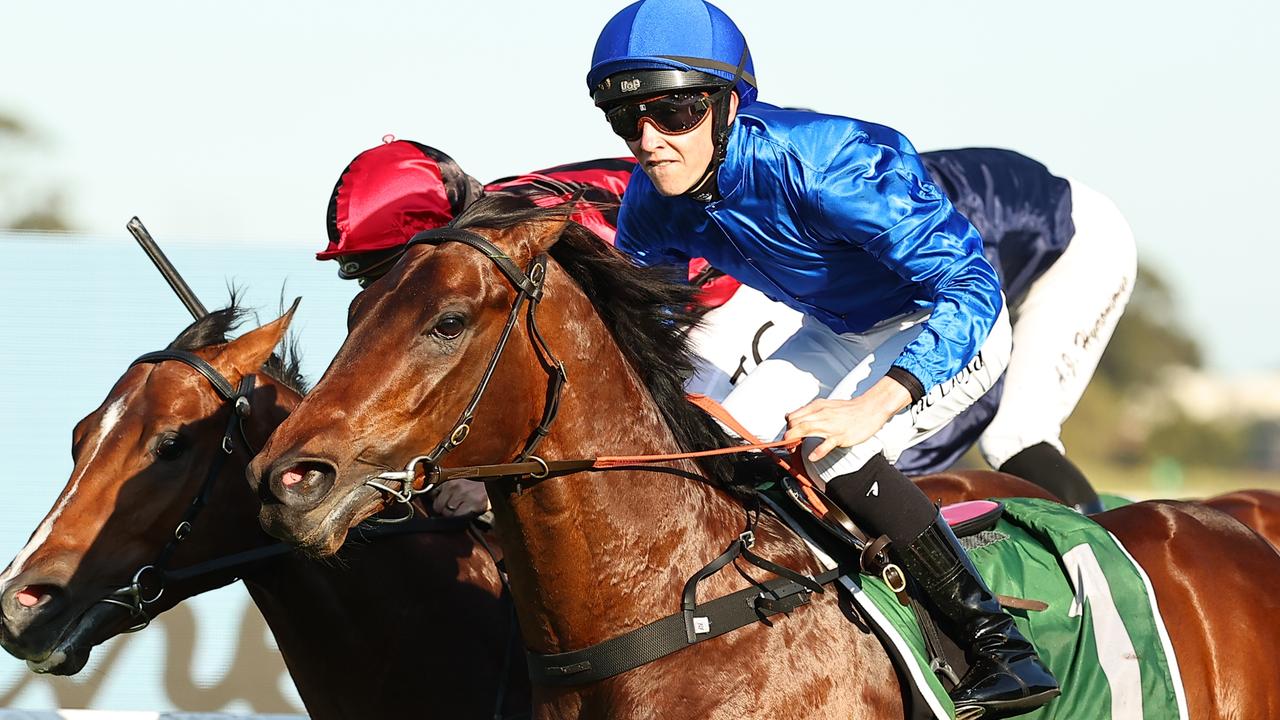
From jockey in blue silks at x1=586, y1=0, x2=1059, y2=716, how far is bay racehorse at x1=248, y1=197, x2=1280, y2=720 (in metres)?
0.19

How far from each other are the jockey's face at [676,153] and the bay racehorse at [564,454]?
8.4 inches

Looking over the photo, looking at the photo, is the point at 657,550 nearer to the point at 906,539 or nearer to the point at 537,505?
the point at 537,505

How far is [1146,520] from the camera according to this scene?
324cm

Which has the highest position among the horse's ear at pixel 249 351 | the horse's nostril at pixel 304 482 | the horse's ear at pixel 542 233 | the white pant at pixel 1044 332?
the horse's ear at pixel 542 233

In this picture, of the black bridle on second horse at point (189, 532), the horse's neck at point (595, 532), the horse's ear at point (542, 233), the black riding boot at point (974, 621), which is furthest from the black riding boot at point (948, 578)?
the black bridle on second horse at point (189, 532)

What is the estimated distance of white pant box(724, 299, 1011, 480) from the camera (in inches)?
111

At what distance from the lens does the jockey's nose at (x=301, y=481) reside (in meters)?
2.06

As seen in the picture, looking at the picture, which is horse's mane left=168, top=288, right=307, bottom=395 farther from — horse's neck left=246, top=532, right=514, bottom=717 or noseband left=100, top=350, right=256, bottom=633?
horse's neck left=246, top=532, right=514, bottom=717

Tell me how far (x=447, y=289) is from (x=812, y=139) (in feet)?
2.61

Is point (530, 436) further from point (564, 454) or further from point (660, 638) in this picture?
point (660, 638)

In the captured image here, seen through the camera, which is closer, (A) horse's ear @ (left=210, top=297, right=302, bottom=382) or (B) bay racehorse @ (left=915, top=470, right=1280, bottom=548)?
(A) horse's ear @ (left=210, top=297, right=302, bottom=382)

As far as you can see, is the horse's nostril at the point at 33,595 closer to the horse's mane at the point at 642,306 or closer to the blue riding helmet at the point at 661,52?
the horse's mane at the point at 642,306

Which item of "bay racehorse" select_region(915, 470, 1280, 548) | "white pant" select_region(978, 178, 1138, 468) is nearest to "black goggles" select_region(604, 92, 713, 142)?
"bay racehorse" select_region(915, 470, 1280, 548)

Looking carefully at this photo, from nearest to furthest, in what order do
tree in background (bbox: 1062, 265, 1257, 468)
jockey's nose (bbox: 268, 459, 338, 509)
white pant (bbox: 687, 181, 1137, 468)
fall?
jockey's nose (bbox: 268, 459, 338, 509)
white pant (bbox: 687, 181, 1137, 468)
tree in background (bbox: 1062, 265, 1257, 468)
